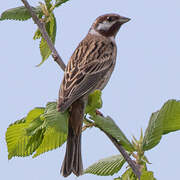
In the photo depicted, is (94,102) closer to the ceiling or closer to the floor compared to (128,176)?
closer to the ceiling

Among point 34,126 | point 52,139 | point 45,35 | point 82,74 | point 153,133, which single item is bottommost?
point 153,133

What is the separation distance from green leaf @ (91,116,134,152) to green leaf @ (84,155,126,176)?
0.50 feet

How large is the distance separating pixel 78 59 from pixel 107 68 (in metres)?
0.46

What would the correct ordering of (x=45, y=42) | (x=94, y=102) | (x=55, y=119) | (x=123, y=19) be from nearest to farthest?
1. (x=55, y=119)
2. (x=94, y=102)
3. (x=45, y=42)
4. (x=123, y=19)

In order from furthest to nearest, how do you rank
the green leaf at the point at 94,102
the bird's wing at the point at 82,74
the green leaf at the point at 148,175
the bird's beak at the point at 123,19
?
the bird's beak at the point at 123,19 → the bird's wing at the point at 82,74 → the green leaf at the point at 94,102 → the green leaf at the point at 148,175

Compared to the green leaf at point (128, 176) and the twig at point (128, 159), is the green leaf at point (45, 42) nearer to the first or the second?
the twig at point (128, 159)

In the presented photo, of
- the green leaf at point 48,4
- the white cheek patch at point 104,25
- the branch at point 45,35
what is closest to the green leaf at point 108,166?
the branch at point 45,35

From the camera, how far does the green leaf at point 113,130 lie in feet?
9.30

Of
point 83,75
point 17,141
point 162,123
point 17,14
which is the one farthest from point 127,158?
point 17,14

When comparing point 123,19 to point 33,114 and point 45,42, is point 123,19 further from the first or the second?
point 33,114

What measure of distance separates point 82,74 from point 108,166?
1.50 metres

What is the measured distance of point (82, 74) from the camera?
430cm

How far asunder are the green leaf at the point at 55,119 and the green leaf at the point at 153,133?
0.60 m

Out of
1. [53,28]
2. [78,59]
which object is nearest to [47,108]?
[53,28]
